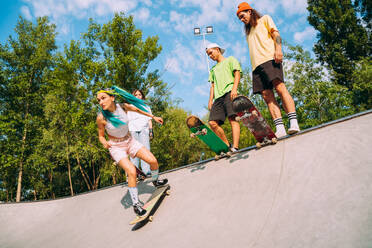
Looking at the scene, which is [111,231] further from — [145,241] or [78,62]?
[78,62]

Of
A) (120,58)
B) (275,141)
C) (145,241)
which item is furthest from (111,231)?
(120,58)

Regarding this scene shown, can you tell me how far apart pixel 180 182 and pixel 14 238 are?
339 centimetres

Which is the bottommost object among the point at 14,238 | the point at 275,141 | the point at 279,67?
the point at 14,238

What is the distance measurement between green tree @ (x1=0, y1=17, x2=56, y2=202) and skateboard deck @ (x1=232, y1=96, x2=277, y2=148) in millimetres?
19910

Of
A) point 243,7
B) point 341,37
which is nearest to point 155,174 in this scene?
point 243,7

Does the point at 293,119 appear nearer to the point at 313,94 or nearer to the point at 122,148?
the point at 122,148

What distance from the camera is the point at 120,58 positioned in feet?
50.1

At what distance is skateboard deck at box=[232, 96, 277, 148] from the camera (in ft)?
11.1

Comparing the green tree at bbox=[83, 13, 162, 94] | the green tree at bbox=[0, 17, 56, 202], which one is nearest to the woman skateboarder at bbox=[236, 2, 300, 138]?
the green tree at bbox=[83, 13, 162, 94]

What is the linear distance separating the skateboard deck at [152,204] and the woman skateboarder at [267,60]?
212cm

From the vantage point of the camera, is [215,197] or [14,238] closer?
[215,197]

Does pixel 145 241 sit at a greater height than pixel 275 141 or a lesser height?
lesser

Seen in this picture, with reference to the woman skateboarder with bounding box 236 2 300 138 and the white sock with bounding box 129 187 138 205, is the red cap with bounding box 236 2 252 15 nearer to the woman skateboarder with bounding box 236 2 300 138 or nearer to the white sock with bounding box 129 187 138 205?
the woman skateboarder with bounding box 236 2 300 138

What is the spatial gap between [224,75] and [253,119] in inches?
49.6
